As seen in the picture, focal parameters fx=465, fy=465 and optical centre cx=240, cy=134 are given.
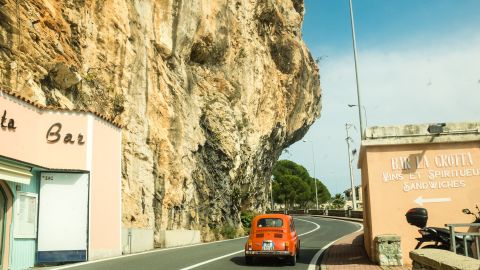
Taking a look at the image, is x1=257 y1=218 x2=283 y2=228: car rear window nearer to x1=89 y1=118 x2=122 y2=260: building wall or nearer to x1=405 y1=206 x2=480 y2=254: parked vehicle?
x1=405 y1=206 x2=480 y2=254: parked vehicle

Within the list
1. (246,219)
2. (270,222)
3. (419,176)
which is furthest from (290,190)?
(419,176)

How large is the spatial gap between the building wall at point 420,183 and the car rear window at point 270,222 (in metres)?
3.19

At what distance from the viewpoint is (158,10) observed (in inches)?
1225

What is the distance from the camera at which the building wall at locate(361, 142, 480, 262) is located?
513 inches

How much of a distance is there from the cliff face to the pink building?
3.01 m

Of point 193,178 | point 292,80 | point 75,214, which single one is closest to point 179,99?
point 193,178

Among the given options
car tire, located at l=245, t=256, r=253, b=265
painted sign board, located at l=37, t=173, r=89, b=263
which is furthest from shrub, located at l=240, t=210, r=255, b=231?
painted sign board, located at l=37, t=173, r=89, b=263

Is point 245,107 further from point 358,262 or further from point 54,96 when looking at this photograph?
point 358,262

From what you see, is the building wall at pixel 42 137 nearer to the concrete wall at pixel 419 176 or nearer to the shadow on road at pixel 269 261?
the shadow on road at pixel 269 261

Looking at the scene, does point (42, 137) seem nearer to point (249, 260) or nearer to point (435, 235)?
point (249, 260)

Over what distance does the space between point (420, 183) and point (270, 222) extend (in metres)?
5.00

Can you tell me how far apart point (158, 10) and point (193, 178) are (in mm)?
11747

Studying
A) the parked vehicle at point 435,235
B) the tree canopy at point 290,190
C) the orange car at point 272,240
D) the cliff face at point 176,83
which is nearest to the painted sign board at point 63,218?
the cliff face at point 176,83

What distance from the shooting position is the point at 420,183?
43.6 ft
